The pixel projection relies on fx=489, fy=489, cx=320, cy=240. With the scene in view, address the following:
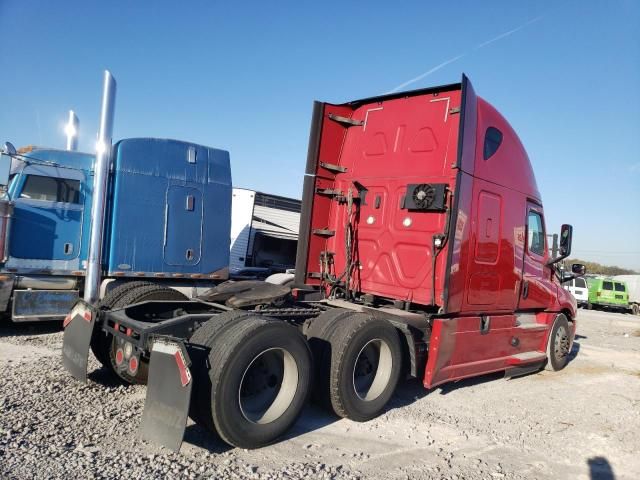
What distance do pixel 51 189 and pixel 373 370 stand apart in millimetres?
6499

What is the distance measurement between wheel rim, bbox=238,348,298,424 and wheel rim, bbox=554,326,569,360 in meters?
5.40

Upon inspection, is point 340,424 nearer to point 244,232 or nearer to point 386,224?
point 386,224

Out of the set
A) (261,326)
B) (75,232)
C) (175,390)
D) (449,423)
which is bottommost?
(449,423)

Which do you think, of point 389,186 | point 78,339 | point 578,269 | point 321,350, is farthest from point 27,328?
point 578,269

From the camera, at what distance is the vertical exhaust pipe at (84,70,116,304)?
8.25 metres

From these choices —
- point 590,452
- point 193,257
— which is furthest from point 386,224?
point 193,257

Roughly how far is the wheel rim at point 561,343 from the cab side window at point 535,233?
1.48 m

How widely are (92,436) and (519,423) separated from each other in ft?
13.8

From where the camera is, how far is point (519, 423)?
5246 millimetres

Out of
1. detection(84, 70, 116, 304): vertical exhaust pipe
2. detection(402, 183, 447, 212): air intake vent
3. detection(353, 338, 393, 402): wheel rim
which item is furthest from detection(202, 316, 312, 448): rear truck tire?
detection(84, 70, 116, 304): vertical exhaust pipe

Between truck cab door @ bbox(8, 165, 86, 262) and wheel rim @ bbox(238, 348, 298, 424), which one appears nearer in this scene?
wheel rim @ bbox(238, 348, 298, 424)

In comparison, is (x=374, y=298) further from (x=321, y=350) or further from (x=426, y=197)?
(x=321, y=350)

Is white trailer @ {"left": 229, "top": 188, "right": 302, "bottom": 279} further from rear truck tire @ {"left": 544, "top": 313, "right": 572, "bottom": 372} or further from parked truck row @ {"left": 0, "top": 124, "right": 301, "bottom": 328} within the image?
rear truck tire @ {"left": 544, "top": 313, "right": 572, "bottom": 372}

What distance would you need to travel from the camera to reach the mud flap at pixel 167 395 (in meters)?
3.44
